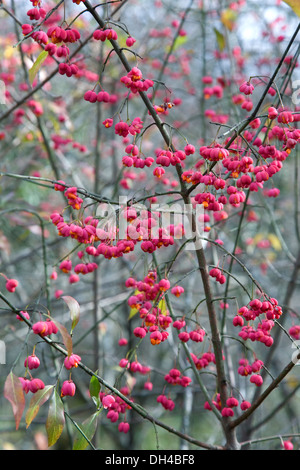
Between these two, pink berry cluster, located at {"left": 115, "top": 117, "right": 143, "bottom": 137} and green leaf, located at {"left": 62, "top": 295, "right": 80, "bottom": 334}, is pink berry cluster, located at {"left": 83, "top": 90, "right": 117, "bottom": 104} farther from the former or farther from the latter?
green leaf, located at {"left": 62, "top": 295, "right": 80, "bottom": 334}

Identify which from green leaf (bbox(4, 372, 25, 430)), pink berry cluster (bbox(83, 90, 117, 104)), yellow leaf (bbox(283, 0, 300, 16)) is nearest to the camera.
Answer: green leaf (bbox(4, 372, 25, 430))

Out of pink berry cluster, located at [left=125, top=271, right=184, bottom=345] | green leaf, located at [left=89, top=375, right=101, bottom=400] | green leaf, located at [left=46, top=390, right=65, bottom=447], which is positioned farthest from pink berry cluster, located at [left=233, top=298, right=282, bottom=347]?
green leaf, located at [left=46, top=390, right=65, bottom=447]

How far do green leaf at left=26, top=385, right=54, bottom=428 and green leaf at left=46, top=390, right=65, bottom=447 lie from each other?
0.13ft

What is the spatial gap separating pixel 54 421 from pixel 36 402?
8cm

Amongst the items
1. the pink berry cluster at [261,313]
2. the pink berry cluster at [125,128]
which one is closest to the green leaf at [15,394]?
the pink berry cluster at [261,313]

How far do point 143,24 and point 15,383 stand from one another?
18.4 ft

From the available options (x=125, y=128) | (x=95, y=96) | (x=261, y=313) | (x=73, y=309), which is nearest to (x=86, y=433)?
(x=73, y=309)

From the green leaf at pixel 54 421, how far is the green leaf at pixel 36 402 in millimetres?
38

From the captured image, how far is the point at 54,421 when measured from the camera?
161 cm

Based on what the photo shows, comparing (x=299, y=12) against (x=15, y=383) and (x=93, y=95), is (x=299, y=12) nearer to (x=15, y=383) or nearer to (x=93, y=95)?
(x=93, y=95)

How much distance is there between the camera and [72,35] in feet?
5.95

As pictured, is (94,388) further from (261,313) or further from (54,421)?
(261,313)

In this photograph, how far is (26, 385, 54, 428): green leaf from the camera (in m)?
1.59

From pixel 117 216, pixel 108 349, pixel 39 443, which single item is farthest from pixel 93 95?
pixel 108 349
